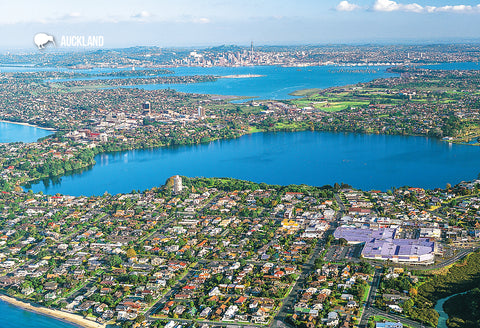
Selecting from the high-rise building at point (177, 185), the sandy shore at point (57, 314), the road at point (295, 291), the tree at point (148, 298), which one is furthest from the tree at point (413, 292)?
the high-rise building at point (177, 185)

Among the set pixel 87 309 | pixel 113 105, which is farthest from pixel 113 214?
pixel 113 105

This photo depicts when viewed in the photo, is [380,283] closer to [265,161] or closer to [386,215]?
[386,215]

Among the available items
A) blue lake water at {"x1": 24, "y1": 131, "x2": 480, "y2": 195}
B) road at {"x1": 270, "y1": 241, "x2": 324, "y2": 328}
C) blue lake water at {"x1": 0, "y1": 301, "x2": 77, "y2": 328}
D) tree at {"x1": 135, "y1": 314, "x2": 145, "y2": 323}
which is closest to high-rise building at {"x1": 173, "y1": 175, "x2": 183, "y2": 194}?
blue lake water at {"x1": 24, "y1": 131, "x2": 480, "y2": 195}

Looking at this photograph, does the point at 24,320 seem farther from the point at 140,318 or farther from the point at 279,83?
the point at 279,83

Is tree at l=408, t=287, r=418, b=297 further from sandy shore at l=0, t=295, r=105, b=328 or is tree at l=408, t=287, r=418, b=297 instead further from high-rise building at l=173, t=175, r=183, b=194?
high-rise building at l=173, t=175, r=183, b=194

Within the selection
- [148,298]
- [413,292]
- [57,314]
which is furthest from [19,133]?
[413,292]
